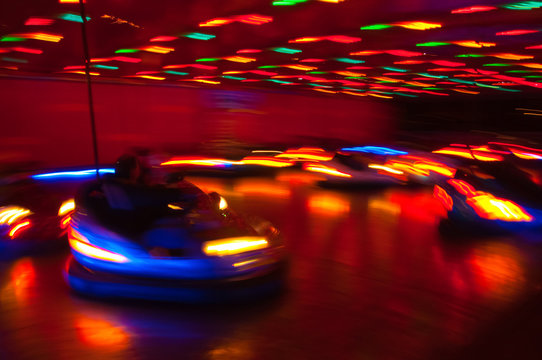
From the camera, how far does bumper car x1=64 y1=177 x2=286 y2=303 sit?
421 cm

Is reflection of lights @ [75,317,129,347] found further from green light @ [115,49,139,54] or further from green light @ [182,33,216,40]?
green light @ [115,49,139,54]

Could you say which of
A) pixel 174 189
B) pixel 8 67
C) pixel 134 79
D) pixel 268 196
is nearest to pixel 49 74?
pixel 8 67

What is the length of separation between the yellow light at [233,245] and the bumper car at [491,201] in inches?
154

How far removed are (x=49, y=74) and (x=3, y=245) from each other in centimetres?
1067

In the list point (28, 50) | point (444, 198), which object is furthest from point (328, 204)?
point (28, 50)

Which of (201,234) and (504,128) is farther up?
(201,234)

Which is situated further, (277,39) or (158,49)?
(158,49)

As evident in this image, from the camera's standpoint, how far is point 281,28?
824 cm

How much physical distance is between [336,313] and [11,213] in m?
4.39

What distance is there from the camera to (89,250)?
4.46 meters

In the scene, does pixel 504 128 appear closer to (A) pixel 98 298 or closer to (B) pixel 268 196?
(B) pixel 268 196

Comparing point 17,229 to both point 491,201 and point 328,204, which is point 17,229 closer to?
point 328,204

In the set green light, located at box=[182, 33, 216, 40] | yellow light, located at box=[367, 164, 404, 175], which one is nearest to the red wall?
yellow light, located at box=[367, 164, 404, 175]

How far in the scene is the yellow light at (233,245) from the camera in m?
4.26
